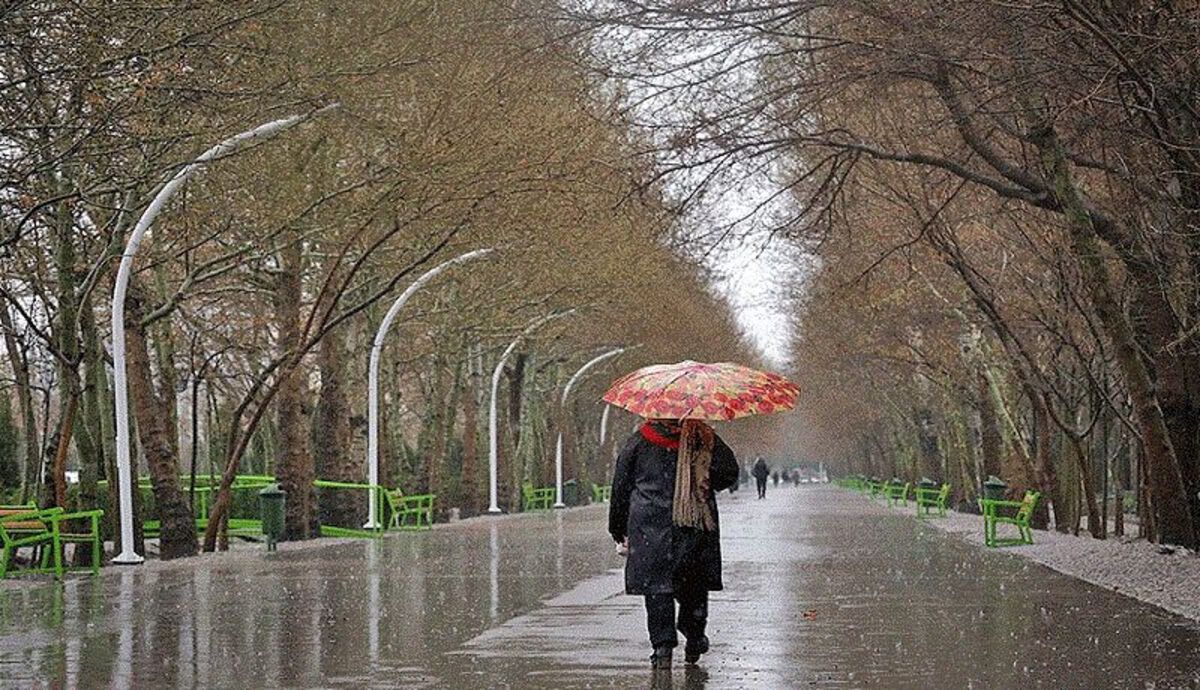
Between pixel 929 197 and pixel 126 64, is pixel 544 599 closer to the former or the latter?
pixel 126 64

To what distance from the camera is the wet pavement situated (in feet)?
41.7

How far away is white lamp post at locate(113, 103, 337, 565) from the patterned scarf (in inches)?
468

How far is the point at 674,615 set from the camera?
520 inches

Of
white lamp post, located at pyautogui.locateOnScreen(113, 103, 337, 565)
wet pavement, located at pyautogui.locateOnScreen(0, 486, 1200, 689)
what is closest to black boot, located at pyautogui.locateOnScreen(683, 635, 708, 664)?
wet pavement, located at pyautogui.locateOnScreen(0, 486, 1200, 689)

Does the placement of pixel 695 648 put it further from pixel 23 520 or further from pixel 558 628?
pixel 23 520

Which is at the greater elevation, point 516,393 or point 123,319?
point 516,393

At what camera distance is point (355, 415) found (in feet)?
148

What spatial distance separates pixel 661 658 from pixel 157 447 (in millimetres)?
17044

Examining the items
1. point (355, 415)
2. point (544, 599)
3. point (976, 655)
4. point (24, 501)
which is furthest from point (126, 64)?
point (355, 415)

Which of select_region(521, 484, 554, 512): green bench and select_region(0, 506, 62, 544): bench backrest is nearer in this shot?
select_region(0, 506, 62, 544): bench backrest

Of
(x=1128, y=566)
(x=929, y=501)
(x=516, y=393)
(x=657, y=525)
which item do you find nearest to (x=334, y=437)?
(x=1128, y=566)

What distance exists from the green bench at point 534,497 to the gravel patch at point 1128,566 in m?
28.8

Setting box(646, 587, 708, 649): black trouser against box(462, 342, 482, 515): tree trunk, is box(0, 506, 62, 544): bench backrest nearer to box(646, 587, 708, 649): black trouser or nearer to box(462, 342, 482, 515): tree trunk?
box(646, 587, 708, 649): black trouser

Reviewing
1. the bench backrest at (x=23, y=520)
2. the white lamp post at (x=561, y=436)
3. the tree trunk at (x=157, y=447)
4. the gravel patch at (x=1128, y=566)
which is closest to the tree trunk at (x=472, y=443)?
the white lamp post at (x=561, y=436)
